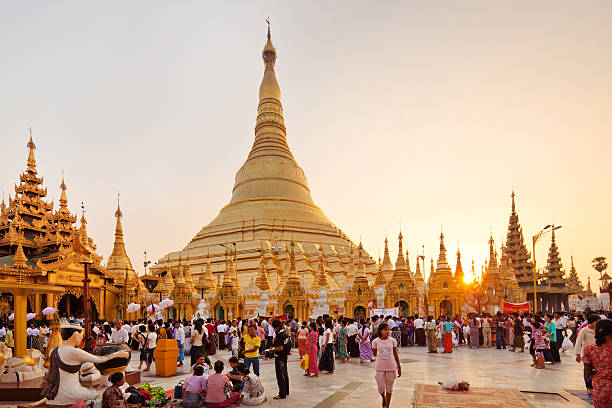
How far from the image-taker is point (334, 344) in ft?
53.4

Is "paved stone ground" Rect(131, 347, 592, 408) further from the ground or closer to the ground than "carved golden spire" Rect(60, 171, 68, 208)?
closer to the ground

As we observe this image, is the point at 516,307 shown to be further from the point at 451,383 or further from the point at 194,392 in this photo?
the point at 194,392

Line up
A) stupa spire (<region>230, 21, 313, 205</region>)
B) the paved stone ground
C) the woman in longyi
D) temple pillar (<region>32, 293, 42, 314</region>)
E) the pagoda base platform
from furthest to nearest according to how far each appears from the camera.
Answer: stupa spire (<region>230, 21, 313, 205</region>), temple pillar (<region>32, 293, 42, 314</region>), the paved stone ground, the pagoda base platform, the woman in longyi

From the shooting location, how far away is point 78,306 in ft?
105

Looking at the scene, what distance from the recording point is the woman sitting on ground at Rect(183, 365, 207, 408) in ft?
27.3

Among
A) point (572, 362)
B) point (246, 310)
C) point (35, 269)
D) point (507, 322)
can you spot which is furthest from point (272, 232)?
point (572, 362)

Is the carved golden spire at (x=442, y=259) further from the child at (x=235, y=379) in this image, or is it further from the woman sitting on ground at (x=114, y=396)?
the woman sitting on ground at (x=114, y=396)

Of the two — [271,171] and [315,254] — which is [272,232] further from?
[271,171]

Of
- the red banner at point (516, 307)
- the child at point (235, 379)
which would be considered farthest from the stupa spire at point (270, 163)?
the child at point (235, 379)

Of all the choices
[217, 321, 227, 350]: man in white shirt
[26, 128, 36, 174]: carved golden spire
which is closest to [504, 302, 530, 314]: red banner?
[217, 321, 227, 350]: man in white shirt

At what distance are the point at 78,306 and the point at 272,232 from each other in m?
19.2

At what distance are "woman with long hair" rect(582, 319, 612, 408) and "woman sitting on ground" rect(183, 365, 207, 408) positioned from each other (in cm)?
619

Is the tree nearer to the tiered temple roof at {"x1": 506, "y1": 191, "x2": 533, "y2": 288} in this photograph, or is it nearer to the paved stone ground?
the tiered temple roof at {"x1": 506, "y1": 191, "x2": 533, "y2": 288}

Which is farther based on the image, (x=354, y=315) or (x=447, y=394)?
(x=354, y=315)
